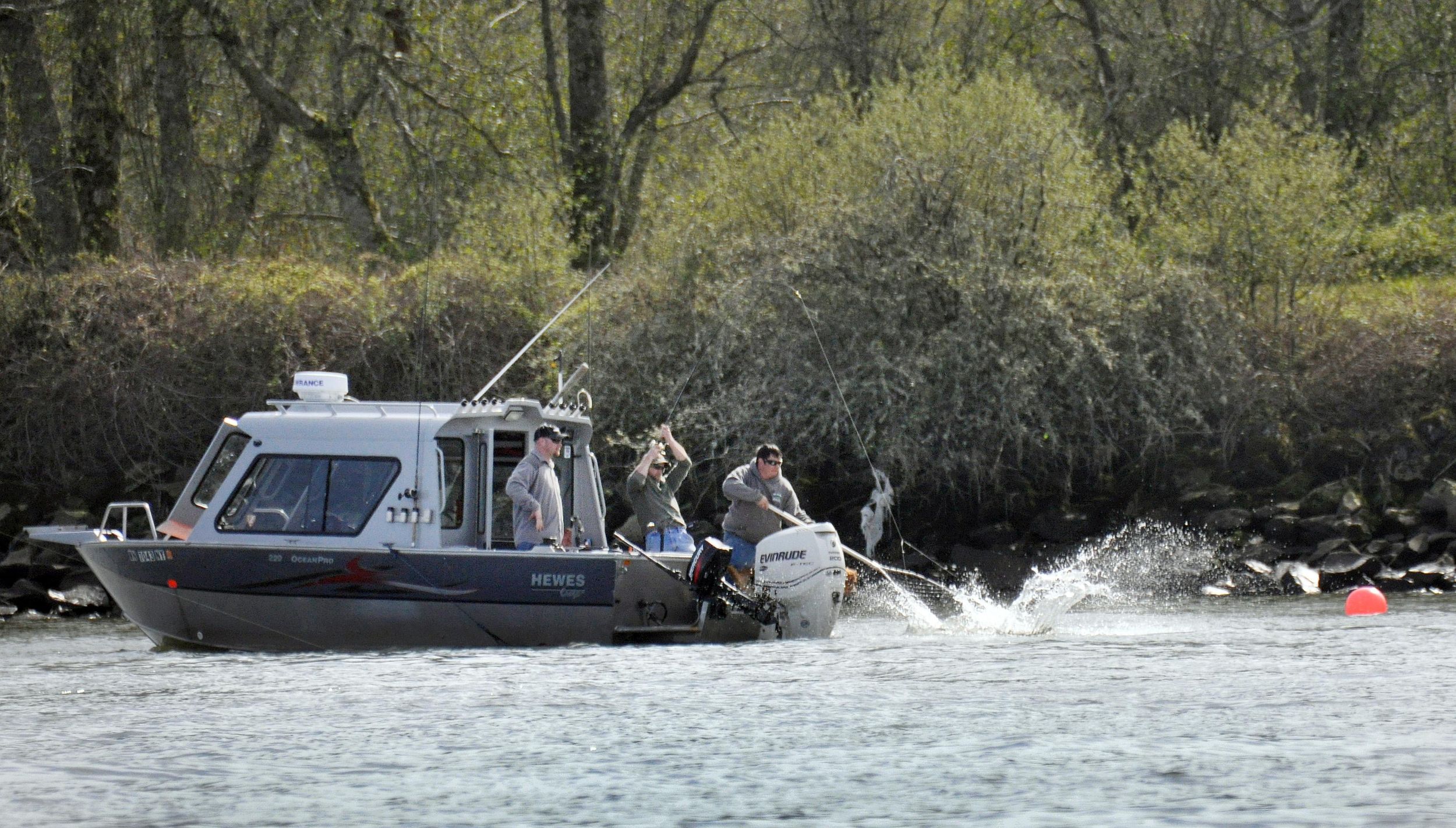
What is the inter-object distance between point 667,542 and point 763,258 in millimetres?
9393

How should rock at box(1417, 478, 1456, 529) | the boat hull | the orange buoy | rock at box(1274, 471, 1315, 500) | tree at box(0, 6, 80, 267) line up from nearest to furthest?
the boat hull < the orange buoy < rock at box(1417, 478, 1456, 529) < rock at box(1274, 471, 1315, 500) < tree at box(0, 6, 80, 267)

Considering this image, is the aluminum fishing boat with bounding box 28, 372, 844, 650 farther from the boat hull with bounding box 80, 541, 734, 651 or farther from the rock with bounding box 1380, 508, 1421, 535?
the rock with bounding box 1380, 508, 1421, 535

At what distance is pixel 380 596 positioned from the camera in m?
14.4

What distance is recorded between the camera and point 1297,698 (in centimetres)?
1143

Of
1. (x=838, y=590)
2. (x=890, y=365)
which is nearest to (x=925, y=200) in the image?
(x=890, y=365)

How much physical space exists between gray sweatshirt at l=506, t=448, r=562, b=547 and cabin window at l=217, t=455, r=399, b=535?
3.05 feet

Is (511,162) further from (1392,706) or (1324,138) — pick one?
(1392,706)

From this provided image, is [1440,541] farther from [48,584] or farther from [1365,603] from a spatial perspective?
[48,584]

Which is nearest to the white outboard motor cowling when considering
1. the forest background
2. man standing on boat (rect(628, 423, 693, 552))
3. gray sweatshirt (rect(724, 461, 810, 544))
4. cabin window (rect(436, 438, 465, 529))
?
gray sweatshirt (rect(724, 461, 810, 544))

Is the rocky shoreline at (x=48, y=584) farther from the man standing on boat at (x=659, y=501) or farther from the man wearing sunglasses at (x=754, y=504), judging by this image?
the man wearing sunglasses at (x=754, y=504)

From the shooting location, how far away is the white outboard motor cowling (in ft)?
49.1

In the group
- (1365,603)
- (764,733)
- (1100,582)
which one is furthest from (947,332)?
(764,733)

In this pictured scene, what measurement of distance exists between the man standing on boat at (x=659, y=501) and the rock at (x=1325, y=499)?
34.1 ft

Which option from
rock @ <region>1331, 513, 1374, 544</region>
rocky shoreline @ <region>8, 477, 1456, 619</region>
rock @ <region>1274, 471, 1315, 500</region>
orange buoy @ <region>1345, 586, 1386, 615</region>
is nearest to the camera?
orange buoy @ <region>1345, 586, 1386, 615</region>
